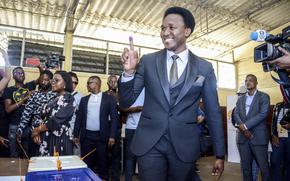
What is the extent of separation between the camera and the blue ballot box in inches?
48.9

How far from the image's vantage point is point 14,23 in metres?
7.76

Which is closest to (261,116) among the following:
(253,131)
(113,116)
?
(253,131)

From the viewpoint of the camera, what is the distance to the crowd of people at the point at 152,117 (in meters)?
1.46

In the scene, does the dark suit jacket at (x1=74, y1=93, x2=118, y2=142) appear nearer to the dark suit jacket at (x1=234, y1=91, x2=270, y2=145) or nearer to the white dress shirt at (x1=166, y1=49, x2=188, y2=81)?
the dark suit jacket at (x1=234, y1=91, x2=270, y2=145)

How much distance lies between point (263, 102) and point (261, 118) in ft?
0.74

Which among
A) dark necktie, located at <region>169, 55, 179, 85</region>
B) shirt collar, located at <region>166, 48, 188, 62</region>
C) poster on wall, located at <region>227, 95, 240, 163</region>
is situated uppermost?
shirt collar, located at <region>166, 48, 188, 62</region>

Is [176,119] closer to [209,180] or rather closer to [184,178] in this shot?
[184,178]

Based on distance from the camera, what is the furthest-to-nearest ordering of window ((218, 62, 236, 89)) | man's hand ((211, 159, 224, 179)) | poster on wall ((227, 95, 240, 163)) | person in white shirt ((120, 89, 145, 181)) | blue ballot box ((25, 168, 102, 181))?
window ((218, 62, 236, 89)) < poster on wall ((227, 95, 240, 163)) < person in white shirt ((120, 89, 145, 181)) < man's hand ((211, 159, 224, 179)) < blue ballot box ((25, 168, 102, 181))

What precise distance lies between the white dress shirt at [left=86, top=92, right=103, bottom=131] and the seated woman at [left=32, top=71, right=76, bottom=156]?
2.11ft

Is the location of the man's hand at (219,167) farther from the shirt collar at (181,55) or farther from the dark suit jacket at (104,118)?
the dark suit jacket at (104,118)

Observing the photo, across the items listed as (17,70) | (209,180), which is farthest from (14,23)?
(209,180)

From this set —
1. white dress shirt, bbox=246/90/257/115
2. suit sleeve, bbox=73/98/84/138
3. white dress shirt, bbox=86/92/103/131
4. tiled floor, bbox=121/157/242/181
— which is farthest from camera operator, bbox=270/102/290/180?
suit sleeve, bbox=73/98/84/138

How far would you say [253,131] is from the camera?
3346 millimetres

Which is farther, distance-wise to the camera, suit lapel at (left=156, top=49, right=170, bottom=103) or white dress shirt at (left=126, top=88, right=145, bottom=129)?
white dress shirt at (left=126, top=88, right=145, bottom=129)
